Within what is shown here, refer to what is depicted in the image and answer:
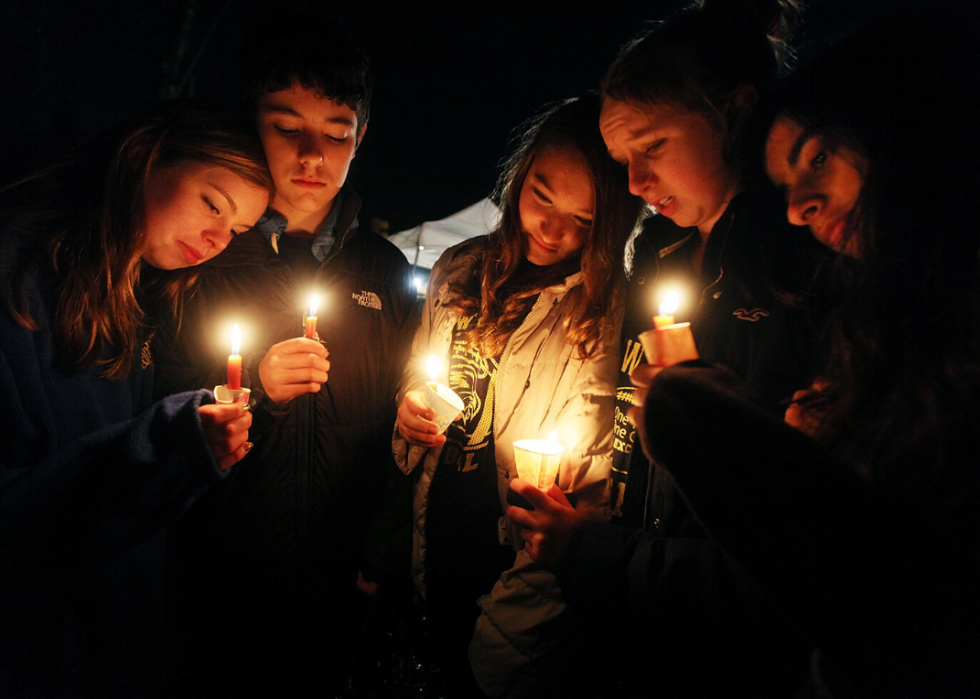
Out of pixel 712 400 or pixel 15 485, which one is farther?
pixel 15 485

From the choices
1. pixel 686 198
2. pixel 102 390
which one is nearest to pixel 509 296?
pixel 686 198

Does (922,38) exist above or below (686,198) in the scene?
above

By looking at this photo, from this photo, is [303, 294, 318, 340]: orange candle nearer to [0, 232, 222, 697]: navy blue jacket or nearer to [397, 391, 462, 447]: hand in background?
[0, 232, 222, 697]: navy blue jacket

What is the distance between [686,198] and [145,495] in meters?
2.53

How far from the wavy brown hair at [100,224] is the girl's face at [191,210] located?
0.04 metres

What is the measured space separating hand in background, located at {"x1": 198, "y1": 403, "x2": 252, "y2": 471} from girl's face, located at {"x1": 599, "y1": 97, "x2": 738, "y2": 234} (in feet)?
6.68

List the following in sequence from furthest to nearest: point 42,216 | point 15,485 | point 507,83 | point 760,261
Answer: point 507,83 < point 42,216 < point 760,261 < point 15,485

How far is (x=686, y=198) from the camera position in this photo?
1832mm

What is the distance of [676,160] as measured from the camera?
1.82 meters

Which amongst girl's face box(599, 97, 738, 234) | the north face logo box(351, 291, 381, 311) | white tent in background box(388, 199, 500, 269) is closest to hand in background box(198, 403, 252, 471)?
the north face logo box(351, 291, 381, 311)

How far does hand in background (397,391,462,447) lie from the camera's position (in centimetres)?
206

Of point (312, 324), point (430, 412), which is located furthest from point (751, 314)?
point (312, 324)

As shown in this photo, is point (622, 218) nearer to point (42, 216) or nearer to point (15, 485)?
point (42, 216)

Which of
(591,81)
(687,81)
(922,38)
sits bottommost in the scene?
(922,38)
